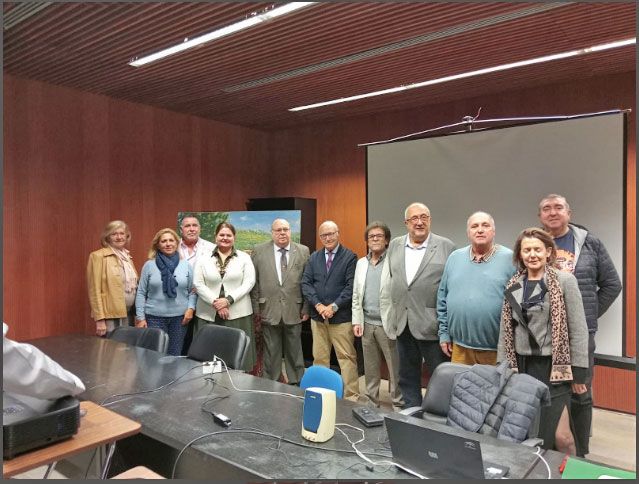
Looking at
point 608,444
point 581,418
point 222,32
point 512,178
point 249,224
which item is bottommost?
point 608,444

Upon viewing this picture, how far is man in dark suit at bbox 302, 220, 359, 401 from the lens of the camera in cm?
414

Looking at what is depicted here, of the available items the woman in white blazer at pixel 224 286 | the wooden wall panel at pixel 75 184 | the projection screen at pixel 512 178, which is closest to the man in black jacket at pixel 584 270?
the projection screen at pixel 512 178

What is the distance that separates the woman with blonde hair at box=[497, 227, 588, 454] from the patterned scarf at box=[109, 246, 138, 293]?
3274mm

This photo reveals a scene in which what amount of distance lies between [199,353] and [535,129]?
3.07 m

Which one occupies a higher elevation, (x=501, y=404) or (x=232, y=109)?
(x=232, y=109)

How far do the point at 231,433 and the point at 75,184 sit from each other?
4041 mm

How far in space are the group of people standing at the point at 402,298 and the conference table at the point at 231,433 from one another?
1.00 metres

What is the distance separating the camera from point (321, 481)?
1.54 meters

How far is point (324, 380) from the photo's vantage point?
96.9 inches

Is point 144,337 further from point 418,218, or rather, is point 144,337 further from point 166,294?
point 418,218

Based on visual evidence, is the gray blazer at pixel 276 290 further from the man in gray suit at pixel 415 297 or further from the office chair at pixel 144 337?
the office chair at pixel 144 337

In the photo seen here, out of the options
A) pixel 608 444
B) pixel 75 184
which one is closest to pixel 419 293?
pixel 608 444

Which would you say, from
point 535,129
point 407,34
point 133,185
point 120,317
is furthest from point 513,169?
point 133,185

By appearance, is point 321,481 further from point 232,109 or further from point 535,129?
point 232,109
